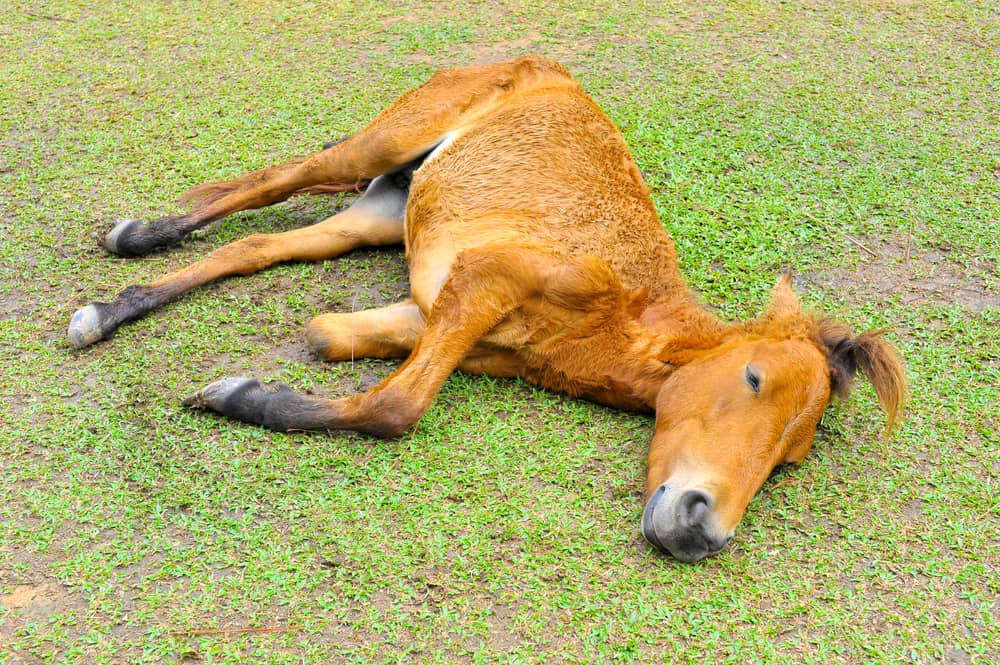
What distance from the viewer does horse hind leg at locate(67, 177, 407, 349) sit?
456 centimetres

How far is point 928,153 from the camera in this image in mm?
6559

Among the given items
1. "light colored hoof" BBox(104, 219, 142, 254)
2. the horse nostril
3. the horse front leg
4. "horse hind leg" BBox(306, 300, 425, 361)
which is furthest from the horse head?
"light colored hoof" BBox(104, 219, 142, 254)

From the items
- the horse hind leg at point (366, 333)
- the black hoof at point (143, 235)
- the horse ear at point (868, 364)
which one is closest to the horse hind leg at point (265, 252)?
the black hoof at point (143, 235)

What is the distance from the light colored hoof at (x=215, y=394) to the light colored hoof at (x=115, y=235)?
5.09 feet

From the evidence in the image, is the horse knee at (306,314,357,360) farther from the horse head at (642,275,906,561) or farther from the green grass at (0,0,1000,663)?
the horse head at (642,275,906,561)

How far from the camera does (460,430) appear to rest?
4.16 m

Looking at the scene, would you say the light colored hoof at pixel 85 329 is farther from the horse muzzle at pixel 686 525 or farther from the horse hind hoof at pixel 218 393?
the horse muzzle at pixel 686 525

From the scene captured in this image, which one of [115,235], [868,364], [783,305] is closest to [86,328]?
[115,235]

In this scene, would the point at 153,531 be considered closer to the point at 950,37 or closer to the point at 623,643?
the point at 623,643

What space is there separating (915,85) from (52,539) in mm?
6955

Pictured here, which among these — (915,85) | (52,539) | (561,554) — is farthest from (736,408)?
(915,85)

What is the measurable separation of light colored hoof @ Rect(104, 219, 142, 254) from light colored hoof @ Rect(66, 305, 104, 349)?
2.57ft

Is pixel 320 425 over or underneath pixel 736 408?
underneath

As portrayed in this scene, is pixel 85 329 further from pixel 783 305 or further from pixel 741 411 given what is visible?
pixel 783 305
